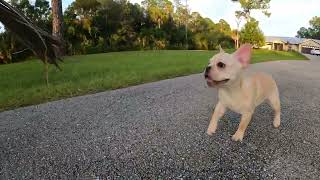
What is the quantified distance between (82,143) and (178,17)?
62277mm

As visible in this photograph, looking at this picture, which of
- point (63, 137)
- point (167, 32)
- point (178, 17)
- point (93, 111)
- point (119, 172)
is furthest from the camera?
point (178, 17)

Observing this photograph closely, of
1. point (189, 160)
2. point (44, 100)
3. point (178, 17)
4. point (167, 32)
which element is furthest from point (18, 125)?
point (178, 17)

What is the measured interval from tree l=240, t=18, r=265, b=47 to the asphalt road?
163 feet

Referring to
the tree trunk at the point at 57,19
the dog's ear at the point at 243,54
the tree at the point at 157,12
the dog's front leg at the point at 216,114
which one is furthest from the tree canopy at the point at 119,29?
the dog's ear at the point at 243,54

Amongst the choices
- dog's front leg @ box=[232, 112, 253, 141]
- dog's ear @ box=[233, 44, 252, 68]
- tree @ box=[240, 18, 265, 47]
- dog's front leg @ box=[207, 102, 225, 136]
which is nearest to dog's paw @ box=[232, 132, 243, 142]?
dog's front leg @ box=[232, 112, 253, 141]

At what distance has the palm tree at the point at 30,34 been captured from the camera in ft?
11.3

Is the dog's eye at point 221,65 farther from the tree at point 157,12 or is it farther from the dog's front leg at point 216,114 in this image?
the tree at point 157,12

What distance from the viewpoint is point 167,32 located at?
169 feet

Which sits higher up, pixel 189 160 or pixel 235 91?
pixel 235 91

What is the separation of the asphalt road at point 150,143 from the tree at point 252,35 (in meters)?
49.7

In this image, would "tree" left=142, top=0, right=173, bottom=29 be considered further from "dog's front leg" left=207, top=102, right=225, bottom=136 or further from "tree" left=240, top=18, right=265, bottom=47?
"dog's front leg" left=207, top=102, right=225, bottom=136

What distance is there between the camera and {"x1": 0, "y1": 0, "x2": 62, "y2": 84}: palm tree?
3453mm

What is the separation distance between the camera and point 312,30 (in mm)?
130125

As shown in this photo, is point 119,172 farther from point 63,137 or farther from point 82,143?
point 63,137
